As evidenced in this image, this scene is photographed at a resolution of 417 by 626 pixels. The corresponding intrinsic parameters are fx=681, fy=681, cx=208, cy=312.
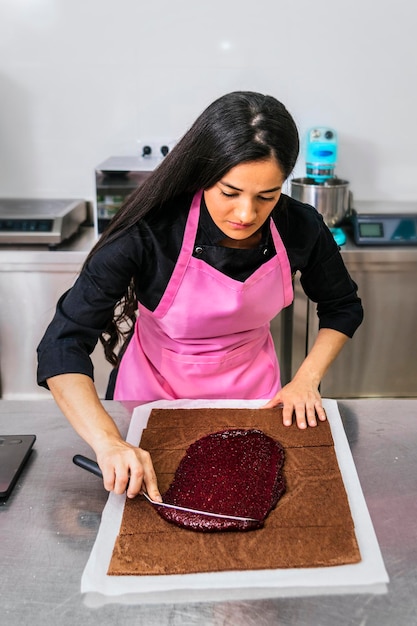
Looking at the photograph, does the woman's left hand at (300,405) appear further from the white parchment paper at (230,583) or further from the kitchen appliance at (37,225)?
the kitchen appliance at (37,225)

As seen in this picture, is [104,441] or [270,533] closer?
[270,533]

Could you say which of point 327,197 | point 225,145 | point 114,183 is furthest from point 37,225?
point 225,145

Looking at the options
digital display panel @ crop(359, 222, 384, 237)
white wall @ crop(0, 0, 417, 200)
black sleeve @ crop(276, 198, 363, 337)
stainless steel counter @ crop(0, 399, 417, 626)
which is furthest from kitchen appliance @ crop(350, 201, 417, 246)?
stainless steel counter @ crop(0, 399, 417, 626)

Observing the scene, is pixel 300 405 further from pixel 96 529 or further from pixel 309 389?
pixel 96 529

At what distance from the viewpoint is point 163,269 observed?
1443 millimetres

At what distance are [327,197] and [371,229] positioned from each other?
0.68ft

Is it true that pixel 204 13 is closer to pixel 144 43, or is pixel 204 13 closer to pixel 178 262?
pixel 144 43

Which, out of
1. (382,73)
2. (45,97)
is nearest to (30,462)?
(45,97)

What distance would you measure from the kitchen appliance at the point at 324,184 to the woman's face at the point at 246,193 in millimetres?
1348

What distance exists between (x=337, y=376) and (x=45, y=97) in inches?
64.4

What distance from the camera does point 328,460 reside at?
119 centimetres

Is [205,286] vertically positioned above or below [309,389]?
above

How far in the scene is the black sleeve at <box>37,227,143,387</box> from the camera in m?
1.29

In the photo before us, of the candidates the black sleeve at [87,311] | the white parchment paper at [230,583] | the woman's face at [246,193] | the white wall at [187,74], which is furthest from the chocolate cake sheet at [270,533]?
the white wall at [187,74]
